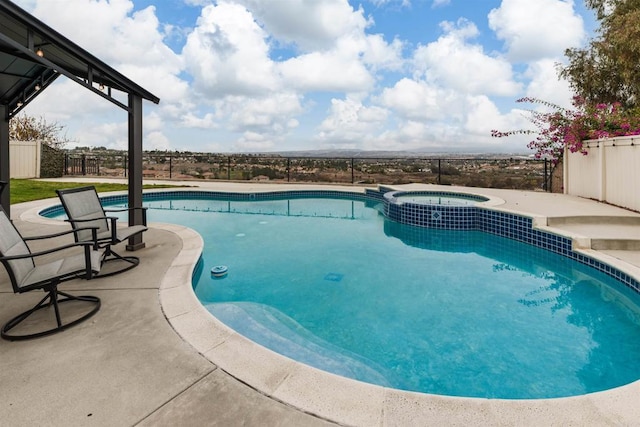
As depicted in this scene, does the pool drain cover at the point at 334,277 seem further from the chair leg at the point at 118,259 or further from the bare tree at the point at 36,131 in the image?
the bare tree at the point at 36,131

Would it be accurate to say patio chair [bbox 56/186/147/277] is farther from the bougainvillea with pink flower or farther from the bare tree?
the bare tree

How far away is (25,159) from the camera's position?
14.6 metres

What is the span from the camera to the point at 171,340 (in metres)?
2.37

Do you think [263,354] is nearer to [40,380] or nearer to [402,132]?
[40,380]

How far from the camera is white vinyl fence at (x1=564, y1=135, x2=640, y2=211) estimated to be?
21.7 feet

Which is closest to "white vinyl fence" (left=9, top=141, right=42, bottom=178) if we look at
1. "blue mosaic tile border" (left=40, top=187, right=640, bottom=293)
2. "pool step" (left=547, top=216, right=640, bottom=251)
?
"blue mosaic tile border" (left=40, top=187, right=640, bottom=293)

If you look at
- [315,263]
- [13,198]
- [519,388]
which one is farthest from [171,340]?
[13,198]

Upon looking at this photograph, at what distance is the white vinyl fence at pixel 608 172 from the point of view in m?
6.61

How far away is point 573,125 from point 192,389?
33.8ft

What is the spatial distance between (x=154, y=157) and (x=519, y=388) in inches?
680

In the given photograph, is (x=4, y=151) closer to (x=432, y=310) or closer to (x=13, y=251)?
(x=13, y=251)

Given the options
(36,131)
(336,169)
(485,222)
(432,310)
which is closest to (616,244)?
(485,222)

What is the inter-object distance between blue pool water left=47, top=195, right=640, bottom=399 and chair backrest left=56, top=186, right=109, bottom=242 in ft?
4.34

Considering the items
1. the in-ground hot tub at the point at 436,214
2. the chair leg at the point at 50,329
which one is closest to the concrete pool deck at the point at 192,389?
the chair leg at the point at 50,329
